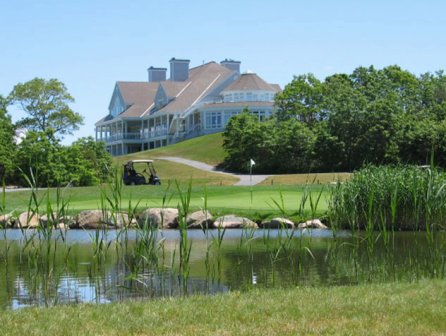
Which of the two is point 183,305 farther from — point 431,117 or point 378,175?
point 431,117

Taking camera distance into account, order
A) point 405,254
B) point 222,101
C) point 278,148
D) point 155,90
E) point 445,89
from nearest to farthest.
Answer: point 405,254 < point 278,148 < point 445,89 < point 222,101 < point 155,90

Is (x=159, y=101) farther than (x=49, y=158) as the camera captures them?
Yes

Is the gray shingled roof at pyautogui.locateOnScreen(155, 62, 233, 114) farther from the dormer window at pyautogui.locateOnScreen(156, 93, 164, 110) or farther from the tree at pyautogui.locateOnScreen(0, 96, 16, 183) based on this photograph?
the tree at pyautogui.locateOnScreen(0, 96, 16, 183)

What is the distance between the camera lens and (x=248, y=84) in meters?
68.9

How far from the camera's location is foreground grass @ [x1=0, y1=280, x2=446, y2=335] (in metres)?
6.42

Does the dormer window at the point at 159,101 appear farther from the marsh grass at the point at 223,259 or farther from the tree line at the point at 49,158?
the marsh grass at the point at 223,259

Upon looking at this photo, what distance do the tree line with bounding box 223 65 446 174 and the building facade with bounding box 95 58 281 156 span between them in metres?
8.52

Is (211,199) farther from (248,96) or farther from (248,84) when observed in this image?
(248,84)

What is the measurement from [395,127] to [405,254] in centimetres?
3551

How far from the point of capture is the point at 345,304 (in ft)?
24.5

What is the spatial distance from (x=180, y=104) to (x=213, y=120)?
4416mm

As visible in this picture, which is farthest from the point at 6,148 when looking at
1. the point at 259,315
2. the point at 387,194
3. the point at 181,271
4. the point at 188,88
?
the point at 259,315

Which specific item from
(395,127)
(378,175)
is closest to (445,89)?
(395,127)

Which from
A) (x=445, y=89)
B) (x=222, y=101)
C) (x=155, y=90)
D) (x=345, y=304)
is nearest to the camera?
(x=345, y=304)
